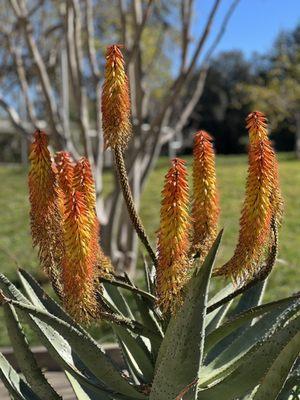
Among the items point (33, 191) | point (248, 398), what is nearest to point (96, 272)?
point (33, 191)

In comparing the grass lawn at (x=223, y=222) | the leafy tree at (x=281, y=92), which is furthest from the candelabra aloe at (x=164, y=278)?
the leafy tree at (x=281, y=92)

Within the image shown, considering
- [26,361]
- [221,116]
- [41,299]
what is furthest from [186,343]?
[221,116]

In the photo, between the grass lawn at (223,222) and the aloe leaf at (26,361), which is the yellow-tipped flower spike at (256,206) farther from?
the grass lawn at (223,222)

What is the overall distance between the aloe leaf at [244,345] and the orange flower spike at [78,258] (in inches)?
18.7

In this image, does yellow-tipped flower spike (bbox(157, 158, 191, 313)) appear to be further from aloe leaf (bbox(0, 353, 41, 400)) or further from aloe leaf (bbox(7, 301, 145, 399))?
aloe leaf (bbox(0, 353, 41, 400))

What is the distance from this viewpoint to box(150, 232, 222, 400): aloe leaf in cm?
168

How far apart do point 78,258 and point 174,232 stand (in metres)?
0.25

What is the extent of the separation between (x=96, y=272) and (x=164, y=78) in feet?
87.1

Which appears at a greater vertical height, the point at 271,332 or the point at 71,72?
the point at 71,72

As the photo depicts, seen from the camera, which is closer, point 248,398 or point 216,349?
point 248,398

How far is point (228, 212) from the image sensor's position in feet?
40.9

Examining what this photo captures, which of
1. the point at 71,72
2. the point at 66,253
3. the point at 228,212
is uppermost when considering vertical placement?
the point at 71,72

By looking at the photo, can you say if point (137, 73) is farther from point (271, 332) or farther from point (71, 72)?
point (271, 332)

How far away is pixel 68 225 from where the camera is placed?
68.1 inches
